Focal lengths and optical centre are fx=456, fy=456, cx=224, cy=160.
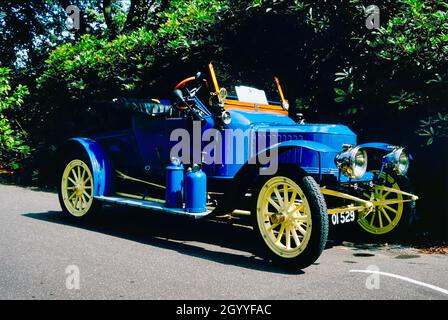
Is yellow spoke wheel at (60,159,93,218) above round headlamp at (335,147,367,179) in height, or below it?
below

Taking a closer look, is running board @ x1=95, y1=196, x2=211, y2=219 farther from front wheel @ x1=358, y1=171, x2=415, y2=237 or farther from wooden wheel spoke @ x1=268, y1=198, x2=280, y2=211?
front wheel @ x1=358, y1=171, x2=415, y2=237

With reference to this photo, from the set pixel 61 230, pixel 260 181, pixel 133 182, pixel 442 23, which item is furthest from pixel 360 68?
pixel 61 230

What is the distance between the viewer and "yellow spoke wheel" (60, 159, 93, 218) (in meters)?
6.11

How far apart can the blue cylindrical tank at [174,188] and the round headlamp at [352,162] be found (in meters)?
1.76

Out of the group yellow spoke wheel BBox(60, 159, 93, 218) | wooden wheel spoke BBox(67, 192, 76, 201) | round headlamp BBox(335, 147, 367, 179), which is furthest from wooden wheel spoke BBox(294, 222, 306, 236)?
wooden wheel spoke BBox(67, 192, 76, 201)

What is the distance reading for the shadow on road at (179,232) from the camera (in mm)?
4605

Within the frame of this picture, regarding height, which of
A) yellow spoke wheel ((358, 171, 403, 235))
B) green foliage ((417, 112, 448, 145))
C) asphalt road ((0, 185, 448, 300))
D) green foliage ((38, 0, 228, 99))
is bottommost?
asphalt road ((0, 185, 448, 300))

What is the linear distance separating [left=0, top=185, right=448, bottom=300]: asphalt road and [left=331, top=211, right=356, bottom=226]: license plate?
0.43m

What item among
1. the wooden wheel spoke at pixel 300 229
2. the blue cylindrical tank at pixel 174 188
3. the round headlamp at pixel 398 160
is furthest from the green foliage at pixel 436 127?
the blue cylindrical tank at pixel 174 188

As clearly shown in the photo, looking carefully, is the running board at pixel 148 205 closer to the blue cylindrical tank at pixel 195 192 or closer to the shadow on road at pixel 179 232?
the blue cylindrical tank at pixel 195 192

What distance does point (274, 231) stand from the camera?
441 centimetres

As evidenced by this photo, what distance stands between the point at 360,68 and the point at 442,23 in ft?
3.63

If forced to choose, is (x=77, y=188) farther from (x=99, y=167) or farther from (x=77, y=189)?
(x=99, y=167)

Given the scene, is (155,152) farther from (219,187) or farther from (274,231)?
(274,231)
